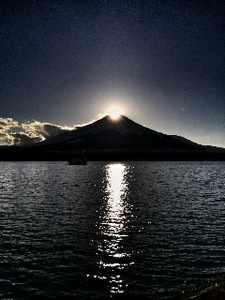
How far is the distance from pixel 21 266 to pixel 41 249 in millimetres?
3995

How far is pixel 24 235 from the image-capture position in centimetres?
2947

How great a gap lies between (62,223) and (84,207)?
44.2 ft

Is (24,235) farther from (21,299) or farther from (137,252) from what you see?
(21,299)

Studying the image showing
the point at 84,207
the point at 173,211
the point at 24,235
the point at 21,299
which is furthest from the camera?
the point at 84,207

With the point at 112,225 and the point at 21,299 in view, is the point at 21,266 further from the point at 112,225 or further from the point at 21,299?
the point at 112,225

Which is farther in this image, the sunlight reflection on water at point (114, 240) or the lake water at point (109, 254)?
the sunlight reflection on water at point (114, 240)

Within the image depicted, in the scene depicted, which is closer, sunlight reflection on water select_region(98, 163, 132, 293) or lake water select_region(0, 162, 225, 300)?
lake water select_region(0, 162, 225, 300)

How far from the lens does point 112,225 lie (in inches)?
1389

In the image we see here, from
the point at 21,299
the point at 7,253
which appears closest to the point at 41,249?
the point at 7,253

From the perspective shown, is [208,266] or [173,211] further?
[173,211]

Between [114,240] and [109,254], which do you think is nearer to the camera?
[109,254]

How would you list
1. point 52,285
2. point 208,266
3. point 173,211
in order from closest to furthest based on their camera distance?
1. point 52,285
2. point 208,266
3. point 173,211

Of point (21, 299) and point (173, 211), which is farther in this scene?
point (173, 211)

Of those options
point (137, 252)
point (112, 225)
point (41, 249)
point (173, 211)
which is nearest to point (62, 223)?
point (112, 225)
